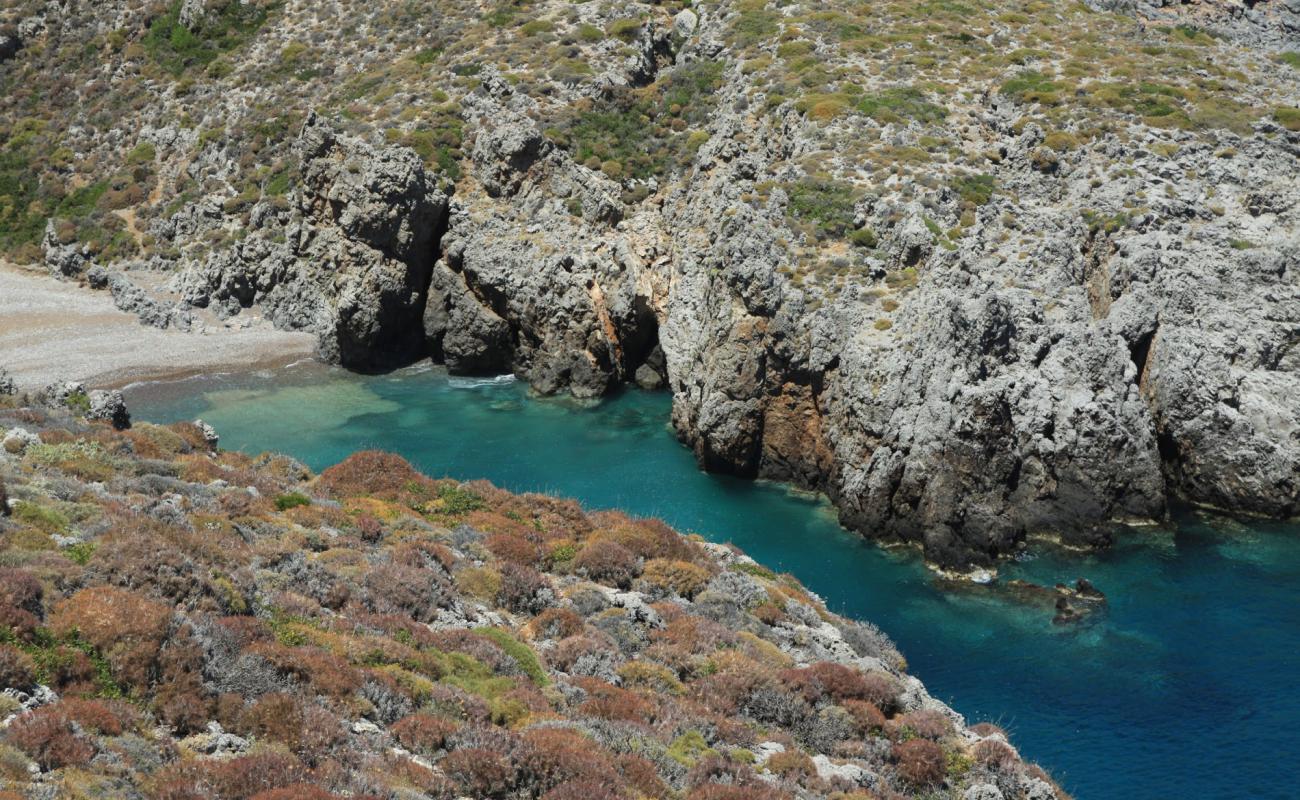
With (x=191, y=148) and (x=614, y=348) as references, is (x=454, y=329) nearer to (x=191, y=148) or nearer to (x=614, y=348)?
(x=614, y=348)

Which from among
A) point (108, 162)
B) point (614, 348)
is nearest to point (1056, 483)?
point (614, 348)

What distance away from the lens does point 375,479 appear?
38250 mm

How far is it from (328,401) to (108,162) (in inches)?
1740

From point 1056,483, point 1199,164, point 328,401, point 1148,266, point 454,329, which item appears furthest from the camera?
point 454,329

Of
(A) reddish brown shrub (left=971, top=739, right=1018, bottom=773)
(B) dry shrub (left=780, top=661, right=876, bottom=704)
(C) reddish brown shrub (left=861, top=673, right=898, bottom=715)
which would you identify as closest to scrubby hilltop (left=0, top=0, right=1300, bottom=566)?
(C) reddish brown shrub (left=861, top=673, right=898, bottom=715)

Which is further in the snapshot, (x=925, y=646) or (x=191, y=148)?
(x=191, y=148)

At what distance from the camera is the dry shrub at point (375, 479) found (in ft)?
123

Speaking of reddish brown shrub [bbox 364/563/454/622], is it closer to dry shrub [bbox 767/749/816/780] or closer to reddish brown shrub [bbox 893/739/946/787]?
dry shrub [bbox 767/749/816/780]

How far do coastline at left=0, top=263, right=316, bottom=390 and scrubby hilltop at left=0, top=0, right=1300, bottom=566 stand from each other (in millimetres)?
2484

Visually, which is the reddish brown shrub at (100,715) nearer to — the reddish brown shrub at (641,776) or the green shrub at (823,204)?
the reddish brown shrub at (641,776)

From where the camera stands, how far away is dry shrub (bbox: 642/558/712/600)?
32.4 meters

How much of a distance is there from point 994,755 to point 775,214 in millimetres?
45153

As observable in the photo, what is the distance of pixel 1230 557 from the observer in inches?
1949

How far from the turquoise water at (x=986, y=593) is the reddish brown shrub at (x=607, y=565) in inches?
565
